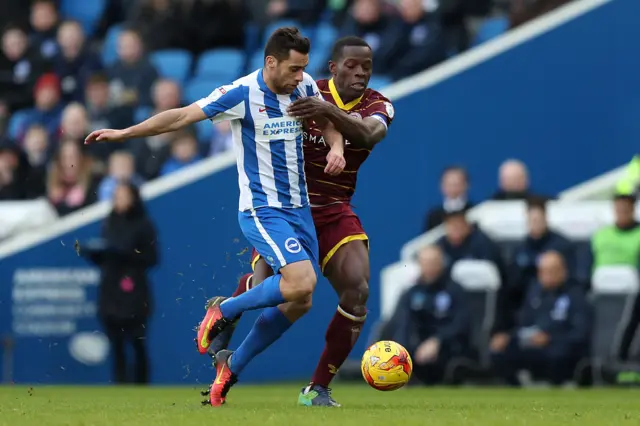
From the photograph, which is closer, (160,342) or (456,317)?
(456,317)

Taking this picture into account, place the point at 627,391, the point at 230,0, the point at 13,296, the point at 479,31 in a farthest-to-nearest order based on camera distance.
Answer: the point at 230,0 < the point at 479,31 < the point at 13,296 < the point at 627,391

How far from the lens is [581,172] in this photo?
54.0ft

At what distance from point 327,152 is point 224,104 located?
0.96 m

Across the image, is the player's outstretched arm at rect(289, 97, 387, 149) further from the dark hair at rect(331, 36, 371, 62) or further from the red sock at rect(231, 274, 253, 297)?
the red sock at rect(231, 274, 253, 297)

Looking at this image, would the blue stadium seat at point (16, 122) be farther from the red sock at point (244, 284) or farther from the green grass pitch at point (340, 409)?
the red sock at point (244, 284)

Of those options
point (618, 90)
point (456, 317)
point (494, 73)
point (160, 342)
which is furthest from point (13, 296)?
point (618, 90)

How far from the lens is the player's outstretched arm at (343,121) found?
8750 mm

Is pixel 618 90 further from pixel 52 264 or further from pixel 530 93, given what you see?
pixel 52 264

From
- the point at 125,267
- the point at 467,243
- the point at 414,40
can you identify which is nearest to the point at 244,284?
the point at 467,243

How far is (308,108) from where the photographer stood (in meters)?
8.74

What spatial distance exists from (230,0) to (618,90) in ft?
17.9

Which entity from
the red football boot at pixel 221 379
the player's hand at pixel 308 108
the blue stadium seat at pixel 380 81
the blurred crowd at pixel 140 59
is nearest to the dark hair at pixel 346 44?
the player's hand at pixel 308 108

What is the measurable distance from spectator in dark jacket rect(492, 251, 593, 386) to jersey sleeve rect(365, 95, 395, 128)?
475 cm

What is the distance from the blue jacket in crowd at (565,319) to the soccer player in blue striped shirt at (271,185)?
523 cm
